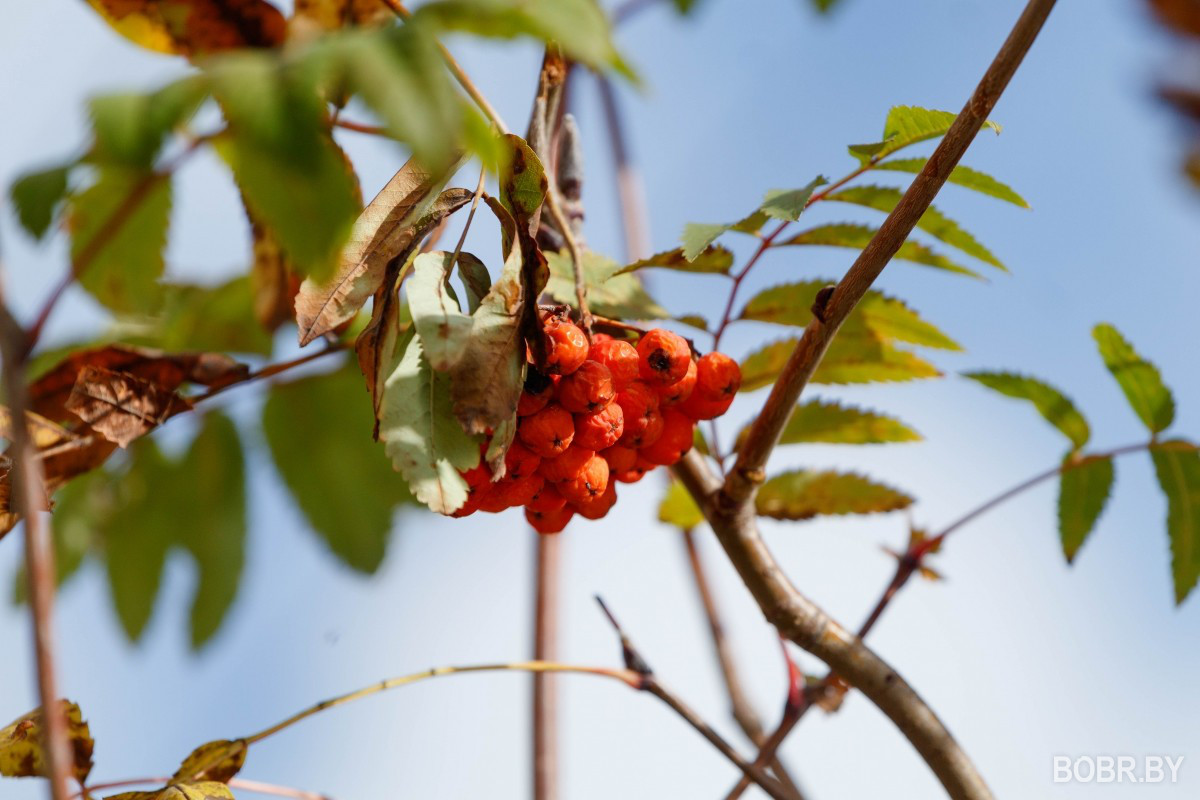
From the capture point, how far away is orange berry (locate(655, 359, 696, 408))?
1.35 m

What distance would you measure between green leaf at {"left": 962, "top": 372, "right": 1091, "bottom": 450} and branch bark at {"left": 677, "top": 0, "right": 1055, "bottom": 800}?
0.58 m

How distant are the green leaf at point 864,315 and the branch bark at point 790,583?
0.25 m

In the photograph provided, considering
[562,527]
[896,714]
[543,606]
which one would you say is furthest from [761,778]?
[543,606]

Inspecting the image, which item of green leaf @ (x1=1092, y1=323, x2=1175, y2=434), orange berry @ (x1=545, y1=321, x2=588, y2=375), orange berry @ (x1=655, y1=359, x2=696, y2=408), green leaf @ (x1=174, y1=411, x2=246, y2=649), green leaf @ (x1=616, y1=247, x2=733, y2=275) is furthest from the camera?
green leaf @ (x1=174, y1=411, x2=246, y2=649)

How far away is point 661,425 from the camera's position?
4.50 feet

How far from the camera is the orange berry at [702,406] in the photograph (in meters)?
1.39

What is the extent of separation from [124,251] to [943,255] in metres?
1.43

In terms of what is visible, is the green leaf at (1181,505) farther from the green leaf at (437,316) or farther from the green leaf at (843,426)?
the green leaf at (437,316)

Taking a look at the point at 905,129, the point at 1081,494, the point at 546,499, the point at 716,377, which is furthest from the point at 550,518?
the point at 1081,494

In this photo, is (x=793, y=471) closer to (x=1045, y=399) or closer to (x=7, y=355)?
(x=1045, y=399)

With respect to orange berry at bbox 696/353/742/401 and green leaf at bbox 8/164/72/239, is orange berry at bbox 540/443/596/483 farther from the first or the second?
green leaf at bbox 8/164/72/239

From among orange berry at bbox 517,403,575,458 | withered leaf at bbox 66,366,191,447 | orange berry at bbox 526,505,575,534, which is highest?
withered leaf at bbox 66,366,191,447

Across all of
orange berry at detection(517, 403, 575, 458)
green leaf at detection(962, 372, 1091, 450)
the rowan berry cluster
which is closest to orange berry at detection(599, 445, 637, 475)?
the rowan berry cluster

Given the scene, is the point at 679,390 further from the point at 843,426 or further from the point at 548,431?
the point at 843,426
